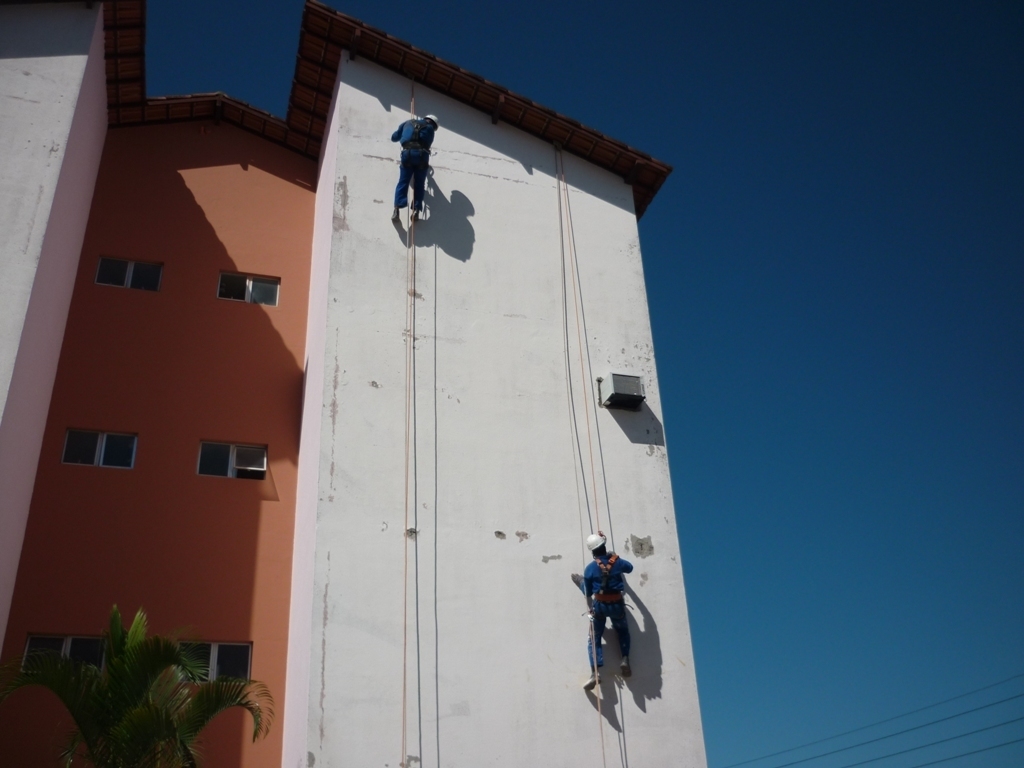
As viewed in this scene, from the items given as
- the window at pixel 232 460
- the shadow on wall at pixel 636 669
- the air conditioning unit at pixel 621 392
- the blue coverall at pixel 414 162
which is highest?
the blue coverall at pixel 414 162

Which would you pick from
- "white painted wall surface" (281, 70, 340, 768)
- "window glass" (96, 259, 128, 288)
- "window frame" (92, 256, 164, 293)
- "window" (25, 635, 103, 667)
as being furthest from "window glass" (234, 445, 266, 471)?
"window glass" (96, 259, 128, 288)

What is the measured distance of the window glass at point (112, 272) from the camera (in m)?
14.8

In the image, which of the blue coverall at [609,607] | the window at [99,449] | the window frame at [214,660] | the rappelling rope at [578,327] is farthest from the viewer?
the window at [99,449]

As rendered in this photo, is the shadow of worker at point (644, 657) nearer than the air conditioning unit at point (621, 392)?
Yes

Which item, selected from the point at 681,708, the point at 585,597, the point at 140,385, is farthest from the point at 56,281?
the point at 681,708

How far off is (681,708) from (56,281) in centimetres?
958

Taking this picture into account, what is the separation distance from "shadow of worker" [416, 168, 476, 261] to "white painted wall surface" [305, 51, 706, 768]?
0.11 feet

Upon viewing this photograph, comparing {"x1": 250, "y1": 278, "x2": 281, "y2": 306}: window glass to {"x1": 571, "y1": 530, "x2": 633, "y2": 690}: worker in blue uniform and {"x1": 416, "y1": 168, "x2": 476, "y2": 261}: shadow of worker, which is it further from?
{"x1": 571, "y1": 530, "x2": 633, "y2": 690}: worker in blue uniform

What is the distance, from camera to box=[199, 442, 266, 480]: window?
13852 mm

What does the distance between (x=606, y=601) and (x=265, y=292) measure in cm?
721

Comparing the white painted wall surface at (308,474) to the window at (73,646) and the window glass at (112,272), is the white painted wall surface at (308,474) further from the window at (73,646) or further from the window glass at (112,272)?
the window glass at (112,272)

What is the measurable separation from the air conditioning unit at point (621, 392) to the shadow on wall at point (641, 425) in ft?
0.28

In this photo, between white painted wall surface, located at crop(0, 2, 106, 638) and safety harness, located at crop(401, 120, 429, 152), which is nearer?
white painted wall surface, located at crop(0, 2, 106, 638)

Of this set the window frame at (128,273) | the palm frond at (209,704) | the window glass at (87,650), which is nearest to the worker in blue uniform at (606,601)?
the palm frond at (209,704)
